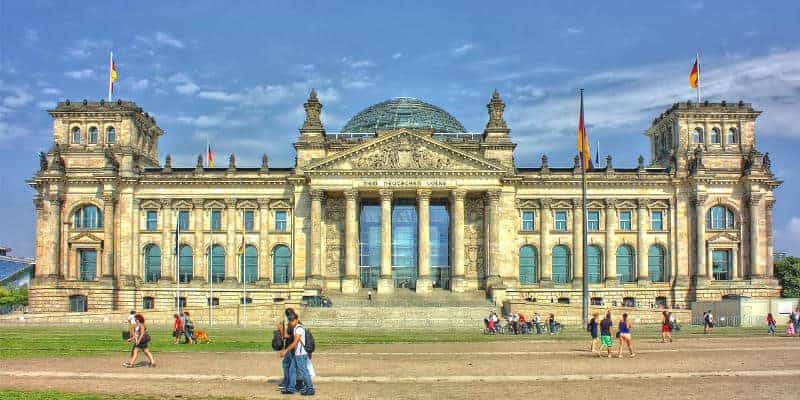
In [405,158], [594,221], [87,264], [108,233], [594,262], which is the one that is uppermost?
[405,158]

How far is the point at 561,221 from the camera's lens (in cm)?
9000

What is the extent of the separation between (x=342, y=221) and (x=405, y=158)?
989cm

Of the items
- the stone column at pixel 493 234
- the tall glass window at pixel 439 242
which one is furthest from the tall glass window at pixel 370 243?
the stone column at pixel 493 234

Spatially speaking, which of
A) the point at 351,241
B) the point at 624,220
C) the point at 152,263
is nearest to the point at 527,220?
the point at 624,220

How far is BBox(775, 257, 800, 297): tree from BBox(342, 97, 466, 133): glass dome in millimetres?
40256

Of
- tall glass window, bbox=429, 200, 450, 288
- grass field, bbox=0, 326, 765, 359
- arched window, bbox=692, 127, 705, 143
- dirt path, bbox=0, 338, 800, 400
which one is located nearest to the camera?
dirt path, bbox=0, 338, 800, 400

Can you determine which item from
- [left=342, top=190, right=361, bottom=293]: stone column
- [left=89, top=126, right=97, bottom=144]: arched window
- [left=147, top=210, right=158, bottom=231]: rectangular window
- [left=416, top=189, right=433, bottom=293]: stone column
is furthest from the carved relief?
[left=89, top=126, right=97, bottom=144]: arched window

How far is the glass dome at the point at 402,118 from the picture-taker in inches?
3866

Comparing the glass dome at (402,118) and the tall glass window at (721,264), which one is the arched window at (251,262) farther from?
the tall glass window at (721,264)

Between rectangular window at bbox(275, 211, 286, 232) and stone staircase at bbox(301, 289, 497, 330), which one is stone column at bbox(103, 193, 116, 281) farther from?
stone staircase at bbox(301, 289, 497, 330)

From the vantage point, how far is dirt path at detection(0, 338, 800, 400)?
81.3ft

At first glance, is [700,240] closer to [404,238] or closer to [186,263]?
[404,238]

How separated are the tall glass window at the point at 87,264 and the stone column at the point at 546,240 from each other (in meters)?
46.8

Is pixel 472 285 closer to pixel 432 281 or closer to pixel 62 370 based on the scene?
pixel 432 281
